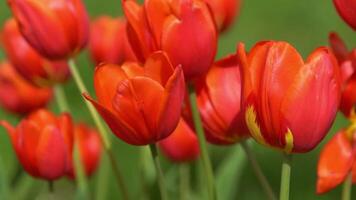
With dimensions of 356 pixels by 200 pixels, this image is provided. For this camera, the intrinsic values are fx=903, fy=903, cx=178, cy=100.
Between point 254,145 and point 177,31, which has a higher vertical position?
point 177,31

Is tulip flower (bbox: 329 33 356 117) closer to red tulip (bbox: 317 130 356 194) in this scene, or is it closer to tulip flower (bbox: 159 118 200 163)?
red tulip (bbox: 317 130 356 194)

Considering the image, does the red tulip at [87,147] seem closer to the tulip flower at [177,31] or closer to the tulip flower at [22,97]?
the tulip flower at [22,97]

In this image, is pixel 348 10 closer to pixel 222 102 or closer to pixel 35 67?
pixel 222 102

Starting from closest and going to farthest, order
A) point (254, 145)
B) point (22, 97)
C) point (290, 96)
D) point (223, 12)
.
A: point (290, 96) < point (223, 12) < point (22, 97) < point (254, 145)

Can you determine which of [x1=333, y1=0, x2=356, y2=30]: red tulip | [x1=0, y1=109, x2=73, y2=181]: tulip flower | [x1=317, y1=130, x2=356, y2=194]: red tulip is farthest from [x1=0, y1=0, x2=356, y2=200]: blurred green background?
[x1=333, y1=0, x2=356, y2=30]: red tulip

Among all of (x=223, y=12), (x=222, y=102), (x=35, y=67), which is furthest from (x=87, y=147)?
(x=222, y=102)
